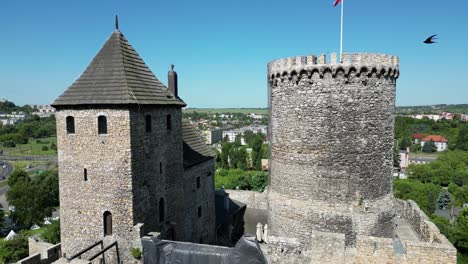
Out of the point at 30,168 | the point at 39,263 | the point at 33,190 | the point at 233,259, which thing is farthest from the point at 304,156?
the point at 30,168

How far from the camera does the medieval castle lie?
1318cm

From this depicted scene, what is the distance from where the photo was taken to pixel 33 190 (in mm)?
50656

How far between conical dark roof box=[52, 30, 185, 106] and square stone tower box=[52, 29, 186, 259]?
0.14 feet

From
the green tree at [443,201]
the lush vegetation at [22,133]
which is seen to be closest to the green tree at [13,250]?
the green tree at [443,201]

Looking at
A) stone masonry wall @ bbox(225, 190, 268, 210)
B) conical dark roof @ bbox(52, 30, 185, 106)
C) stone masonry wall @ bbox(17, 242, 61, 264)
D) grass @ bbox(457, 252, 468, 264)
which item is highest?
conical dark roof @ bbox(52, 30, 185, 106)

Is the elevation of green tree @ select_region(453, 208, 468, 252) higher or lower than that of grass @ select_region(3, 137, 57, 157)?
higher

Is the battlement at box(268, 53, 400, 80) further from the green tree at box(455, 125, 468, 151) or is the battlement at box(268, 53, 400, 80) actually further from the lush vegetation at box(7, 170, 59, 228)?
the green tree at box(455, 125, 468, 151)

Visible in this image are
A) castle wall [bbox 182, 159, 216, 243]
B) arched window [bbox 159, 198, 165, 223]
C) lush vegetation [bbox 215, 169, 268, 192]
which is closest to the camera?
arched window [bbox 159, 198, 165, 223]

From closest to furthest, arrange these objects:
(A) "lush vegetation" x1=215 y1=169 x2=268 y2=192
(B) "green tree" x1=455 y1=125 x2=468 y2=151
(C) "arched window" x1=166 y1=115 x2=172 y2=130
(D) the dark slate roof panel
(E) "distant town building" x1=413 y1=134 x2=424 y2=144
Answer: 1. (C) "arched window" x1=166 y1=115 x2=172 y2=130
2. (D) the dark slate roof panel
3. (A) "lush vegetation" x1=215 y1=169 x2=268 y2=192
4. (B) "green tree" x1=455 y1=125 x2=468 y2=151
5. (E) "distant town building" x1=413 y1=134 x2=424 y2=144

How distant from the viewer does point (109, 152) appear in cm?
1354

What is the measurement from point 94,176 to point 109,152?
1.30 meters

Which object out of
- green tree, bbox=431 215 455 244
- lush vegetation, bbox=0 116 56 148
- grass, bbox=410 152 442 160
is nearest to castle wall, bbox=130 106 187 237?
green tree, bbox=431 215 455 244

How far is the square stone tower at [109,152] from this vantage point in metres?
13.5

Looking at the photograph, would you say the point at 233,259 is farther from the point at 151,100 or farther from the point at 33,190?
the point at 33,190
